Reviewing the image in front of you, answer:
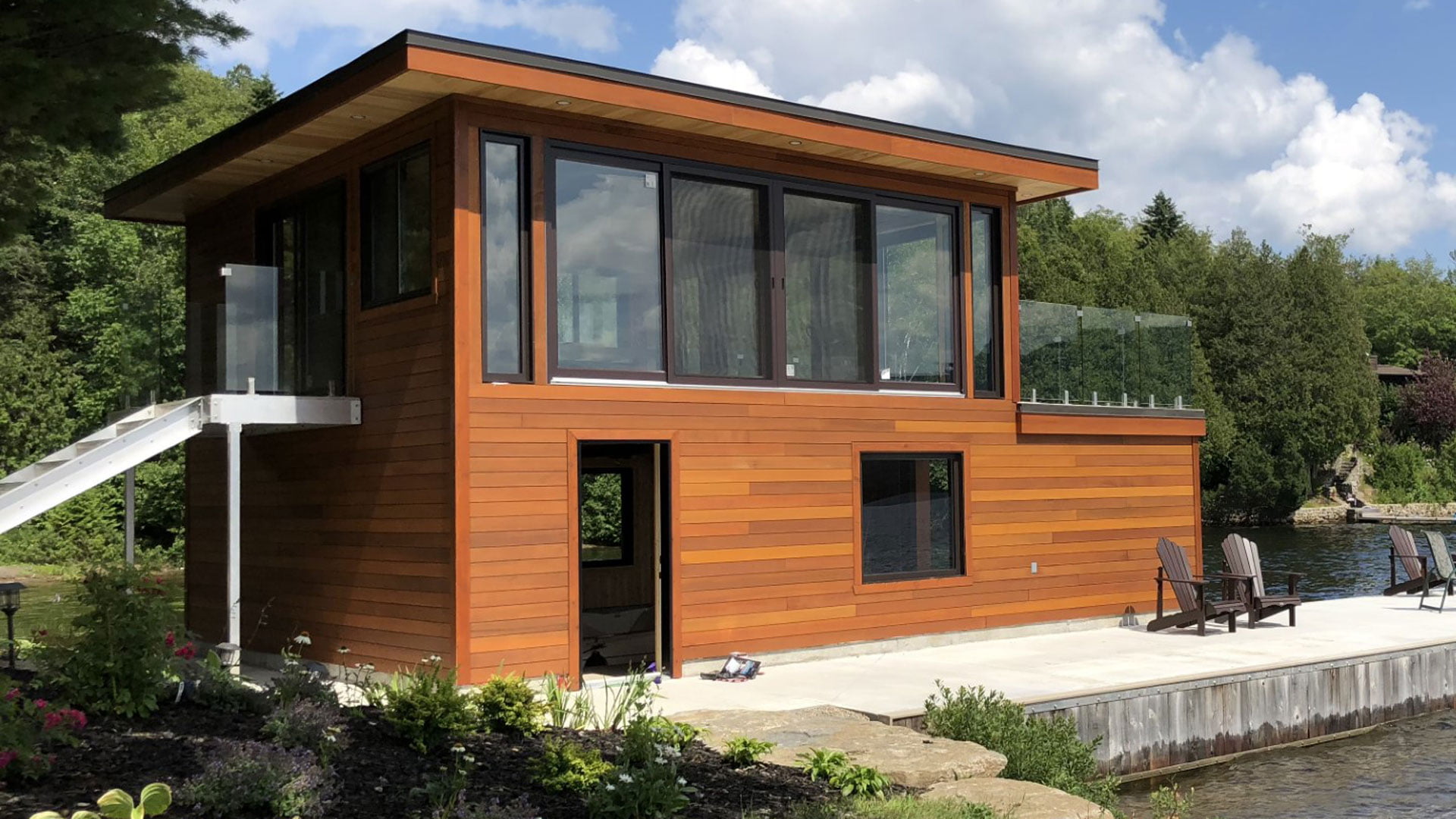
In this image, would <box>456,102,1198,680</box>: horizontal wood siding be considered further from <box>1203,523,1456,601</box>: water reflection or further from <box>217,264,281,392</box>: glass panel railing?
<box>1203,523,1456,601</box>: water reflection

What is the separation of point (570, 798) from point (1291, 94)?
341 feet

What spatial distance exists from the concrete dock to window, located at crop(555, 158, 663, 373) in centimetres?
250

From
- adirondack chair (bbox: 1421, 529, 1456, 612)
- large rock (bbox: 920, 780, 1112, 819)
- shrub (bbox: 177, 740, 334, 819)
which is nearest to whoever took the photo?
shrub (bbox: 177, 740, 334, 819)

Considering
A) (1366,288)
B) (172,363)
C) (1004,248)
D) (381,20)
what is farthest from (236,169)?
(1366,288)

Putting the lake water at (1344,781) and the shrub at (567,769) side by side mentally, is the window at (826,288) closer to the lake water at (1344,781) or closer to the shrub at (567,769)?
the lake water at (1344,781)

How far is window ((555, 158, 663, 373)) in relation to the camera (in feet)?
33.6

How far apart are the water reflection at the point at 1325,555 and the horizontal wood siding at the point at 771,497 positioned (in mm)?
6786

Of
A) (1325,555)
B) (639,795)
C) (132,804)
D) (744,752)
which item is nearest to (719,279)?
(744,752)

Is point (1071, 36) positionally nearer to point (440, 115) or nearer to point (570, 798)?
point (440, 115)

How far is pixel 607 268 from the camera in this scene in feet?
34.2

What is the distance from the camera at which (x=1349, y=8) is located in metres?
57.9

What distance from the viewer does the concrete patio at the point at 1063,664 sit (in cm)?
932

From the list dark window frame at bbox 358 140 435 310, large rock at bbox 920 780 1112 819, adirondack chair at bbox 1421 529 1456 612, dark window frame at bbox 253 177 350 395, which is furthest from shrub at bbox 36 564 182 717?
adirondack chair at bbox 1421 529 1456 612

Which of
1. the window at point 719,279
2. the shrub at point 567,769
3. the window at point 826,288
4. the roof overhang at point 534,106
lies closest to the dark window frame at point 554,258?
the window at point 719,279
